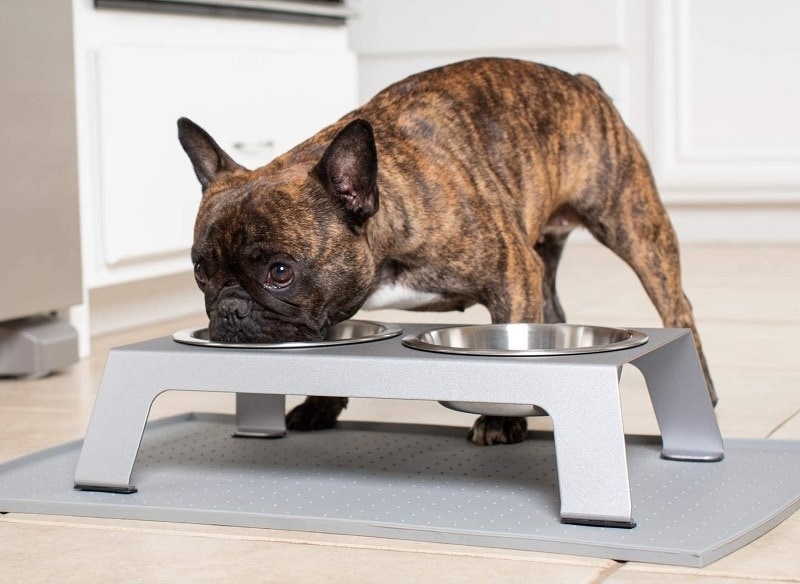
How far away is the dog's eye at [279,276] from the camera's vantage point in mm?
1706

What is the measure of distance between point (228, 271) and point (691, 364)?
637mm

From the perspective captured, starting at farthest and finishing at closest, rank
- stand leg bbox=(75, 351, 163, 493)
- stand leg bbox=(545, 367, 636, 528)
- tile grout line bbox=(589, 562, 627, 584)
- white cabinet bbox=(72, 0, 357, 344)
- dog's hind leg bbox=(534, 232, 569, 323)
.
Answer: white cabinet bbox=(72, 0, 357, 344) → dog's hind leg bbox=(534, 232, 569, 323) → stand leg bbox=(75, 351, 163, 493) → stand leg bbox=(545, 367, 636, 528) → tile grout line bbox=(589, 562, 627, 584)

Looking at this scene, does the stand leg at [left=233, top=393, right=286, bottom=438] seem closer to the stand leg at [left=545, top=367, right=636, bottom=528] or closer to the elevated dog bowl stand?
the elevated dog bowl stand

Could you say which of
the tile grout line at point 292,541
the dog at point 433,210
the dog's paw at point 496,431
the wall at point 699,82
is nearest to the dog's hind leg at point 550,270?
the dog at point 433,210

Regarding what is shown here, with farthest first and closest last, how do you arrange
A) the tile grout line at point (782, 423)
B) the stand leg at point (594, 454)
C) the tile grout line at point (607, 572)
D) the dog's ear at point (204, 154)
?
the tile grout line at point (782, 423) → the dog's ear at point (204, 154) → the stand leg at point (594, 454) → the tile grout line at point (607, 572)

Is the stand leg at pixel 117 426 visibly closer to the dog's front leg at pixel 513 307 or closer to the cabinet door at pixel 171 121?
the dog's front leg at pixel 513 307

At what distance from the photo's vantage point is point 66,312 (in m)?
2.96

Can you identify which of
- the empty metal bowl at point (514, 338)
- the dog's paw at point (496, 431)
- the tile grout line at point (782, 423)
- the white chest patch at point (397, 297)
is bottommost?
the tile grout line at point (782, 423)

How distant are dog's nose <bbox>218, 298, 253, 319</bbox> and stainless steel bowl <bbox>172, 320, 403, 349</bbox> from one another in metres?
0.04

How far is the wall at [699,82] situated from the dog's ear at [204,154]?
3436 millimetres

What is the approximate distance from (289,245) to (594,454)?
51cm

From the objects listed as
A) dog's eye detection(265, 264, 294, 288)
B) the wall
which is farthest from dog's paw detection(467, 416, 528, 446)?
the wall

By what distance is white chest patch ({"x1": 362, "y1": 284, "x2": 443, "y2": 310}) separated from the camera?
75.7 inches

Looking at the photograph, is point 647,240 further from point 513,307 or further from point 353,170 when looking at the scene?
point 353,170
